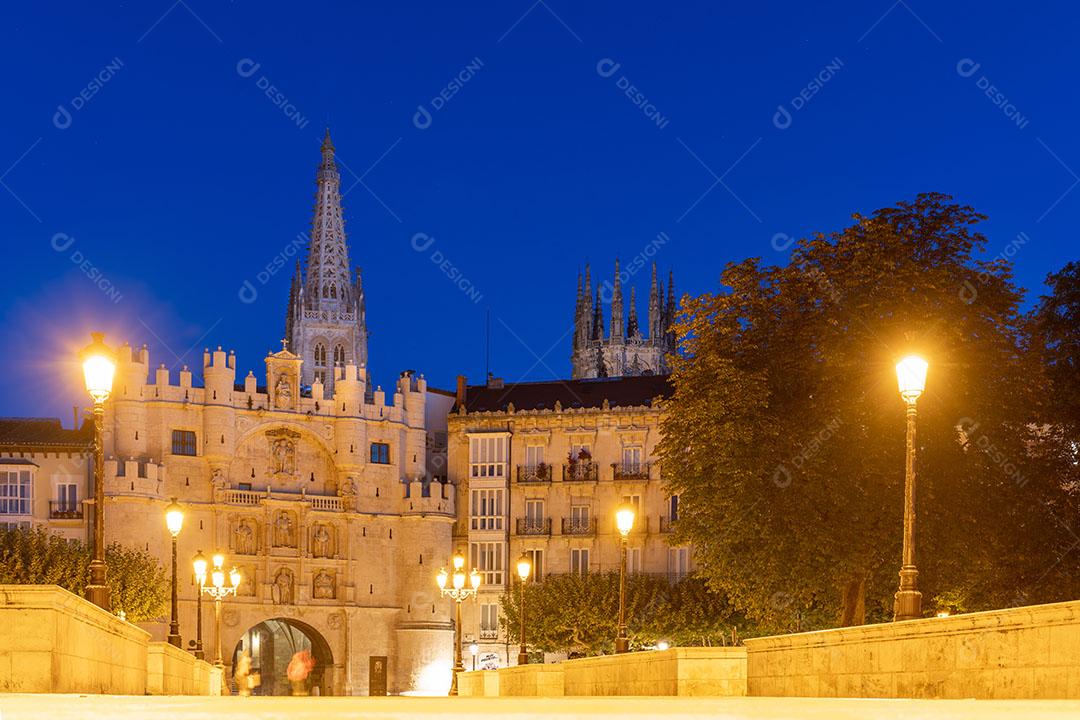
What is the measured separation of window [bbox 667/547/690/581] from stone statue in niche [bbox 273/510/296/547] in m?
18.8

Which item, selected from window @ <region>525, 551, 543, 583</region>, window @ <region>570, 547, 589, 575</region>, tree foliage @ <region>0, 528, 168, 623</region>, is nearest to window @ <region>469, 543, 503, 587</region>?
window @ <region>525, 551, 543, 583</region>

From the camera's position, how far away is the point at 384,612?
274ft

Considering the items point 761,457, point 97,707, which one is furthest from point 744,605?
point 97,707

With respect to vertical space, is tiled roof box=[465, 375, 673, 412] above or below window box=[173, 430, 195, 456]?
above

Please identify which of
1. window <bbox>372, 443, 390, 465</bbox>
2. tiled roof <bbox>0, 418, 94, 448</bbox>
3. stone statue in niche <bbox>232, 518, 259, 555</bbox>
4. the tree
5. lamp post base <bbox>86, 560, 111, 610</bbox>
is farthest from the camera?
window <bbox>372, 443, 390, 465</bbox>

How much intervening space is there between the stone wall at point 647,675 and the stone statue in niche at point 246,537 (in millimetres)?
46014

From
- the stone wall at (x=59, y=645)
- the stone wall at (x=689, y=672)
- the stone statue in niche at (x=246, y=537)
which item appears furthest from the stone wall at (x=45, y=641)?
the stone statue in niche at (x=246, y=537)

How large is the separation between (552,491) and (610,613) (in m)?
9.01

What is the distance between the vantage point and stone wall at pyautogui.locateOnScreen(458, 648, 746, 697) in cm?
2409

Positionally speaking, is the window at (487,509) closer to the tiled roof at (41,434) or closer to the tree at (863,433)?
the tiled roof at (41,434)

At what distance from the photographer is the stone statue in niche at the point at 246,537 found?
80.2m

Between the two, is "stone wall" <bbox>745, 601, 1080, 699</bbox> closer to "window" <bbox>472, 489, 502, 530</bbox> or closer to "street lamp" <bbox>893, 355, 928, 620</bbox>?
"street lamp" <bbox>893, 355, 928, 620</bbox>

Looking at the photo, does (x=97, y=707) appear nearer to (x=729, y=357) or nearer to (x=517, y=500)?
(x=729, y=357)

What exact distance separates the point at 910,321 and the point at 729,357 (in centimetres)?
451
